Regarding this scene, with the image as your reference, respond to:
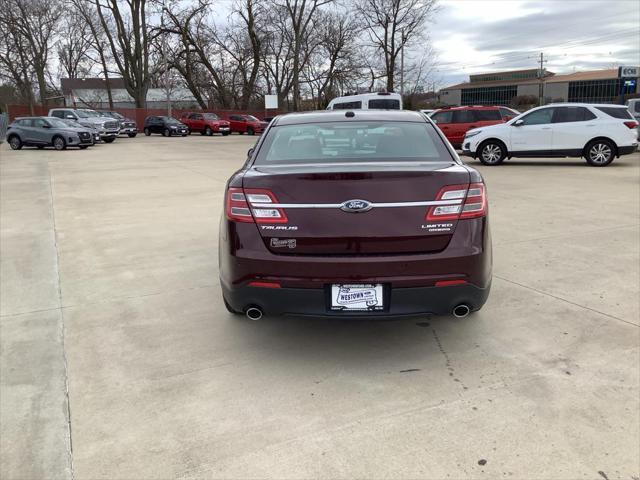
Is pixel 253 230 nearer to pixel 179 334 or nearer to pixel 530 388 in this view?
pixel 179 334

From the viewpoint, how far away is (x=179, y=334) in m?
3.91

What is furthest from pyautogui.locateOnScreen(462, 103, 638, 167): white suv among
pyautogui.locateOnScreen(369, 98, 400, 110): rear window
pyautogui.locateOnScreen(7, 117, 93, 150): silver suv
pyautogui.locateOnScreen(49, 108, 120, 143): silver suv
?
pyautogui.locateOnScreen(49, 108, 120, 143): silver suv

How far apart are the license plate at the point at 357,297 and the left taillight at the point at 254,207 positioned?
0.52 m

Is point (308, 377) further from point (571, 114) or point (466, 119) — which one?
point (466, 119)

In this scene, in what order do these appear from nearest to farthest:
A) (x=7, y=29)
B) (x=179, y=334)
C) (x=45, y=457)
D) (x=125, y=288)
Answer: (x=45, y=457), (x=179, y=334), (x=125, y=288), (x=7, y=29)

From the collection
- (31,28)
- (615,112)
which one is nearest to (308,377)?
(615,112)

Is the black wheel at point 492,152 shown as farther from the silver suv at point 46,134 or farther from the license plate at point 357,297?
the silver suv at point 46,134

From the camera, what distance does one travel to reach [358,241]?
9.93 feet

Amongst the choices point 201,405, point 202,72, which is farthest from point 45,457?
point 202,72

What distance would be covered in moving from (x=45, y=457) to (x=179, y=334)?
4.69 feet

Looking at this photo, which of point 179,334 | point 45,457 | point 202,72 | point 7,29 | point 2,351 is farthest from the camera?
point 202,72

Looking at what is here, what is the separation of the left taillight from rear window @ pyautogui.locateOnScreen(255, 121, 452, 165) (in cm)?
48

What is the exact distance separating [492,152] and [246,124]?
96.9 ft

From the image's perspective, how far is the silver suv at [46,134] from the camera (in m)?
23.9
